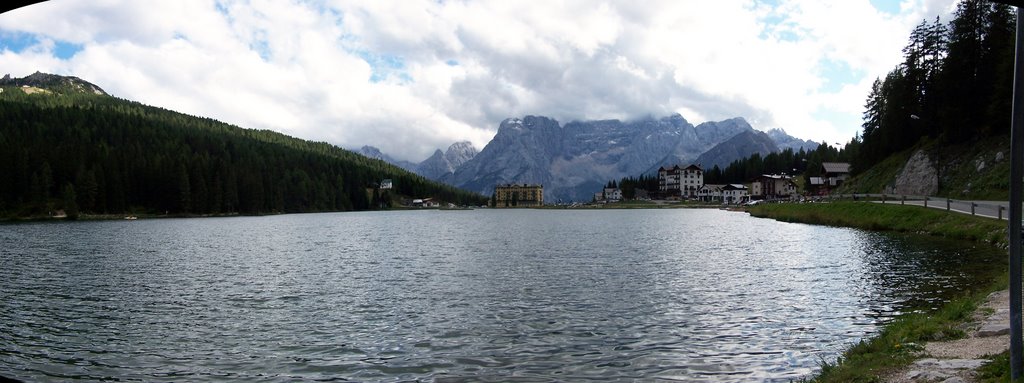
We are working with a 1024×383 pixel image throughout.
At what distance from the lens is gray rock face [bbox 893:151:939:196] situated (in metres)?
100

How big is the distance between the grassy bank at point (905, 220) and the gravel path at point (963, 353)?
113ft

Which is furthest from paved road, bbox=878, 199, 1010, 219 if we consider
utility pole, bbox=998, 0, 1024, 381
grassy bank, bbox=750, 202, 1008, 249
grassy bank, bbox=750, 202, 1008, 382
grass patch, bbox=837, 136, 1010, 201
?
utility pole, bbox=998, 0, 1024, 381

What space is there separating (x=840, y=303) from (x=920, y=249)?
26944 mm

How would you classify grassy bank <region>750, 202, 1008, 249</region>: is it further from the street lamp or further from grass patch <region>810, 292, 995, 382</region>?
the street lamp

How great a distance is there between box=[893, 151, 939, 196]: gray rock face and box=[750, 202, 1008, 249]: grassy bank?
13656 millimetres

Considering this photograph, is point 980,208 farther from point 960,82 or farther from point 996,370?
point 996,370

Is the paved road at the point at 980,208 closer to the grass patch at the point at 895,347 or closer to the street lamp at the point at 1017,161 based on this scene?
the grass patch at the point at 895,347

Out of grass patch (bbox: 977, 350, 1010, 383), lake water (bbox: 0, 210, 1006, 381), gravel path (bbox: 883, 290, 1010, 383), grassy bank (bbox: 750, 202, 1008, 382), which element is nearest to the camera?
grass patch (bbox: 977, 350, 1010, 383)

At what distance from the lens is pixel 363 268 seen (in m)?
48.8

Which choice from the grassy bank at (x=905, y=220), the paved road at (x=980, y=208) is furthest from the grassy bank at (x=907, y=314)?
the paved road at (x=980, y=208)

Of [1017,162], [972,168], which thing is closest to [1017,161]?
[1017,162]

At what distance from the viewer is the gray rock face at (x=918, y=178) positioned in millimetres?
Answer: 100125

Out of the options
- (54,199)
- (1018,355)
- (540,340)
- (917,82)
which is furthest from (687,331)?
(54,199)

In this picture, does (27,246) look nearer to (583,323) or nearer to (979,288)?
(583,323)
